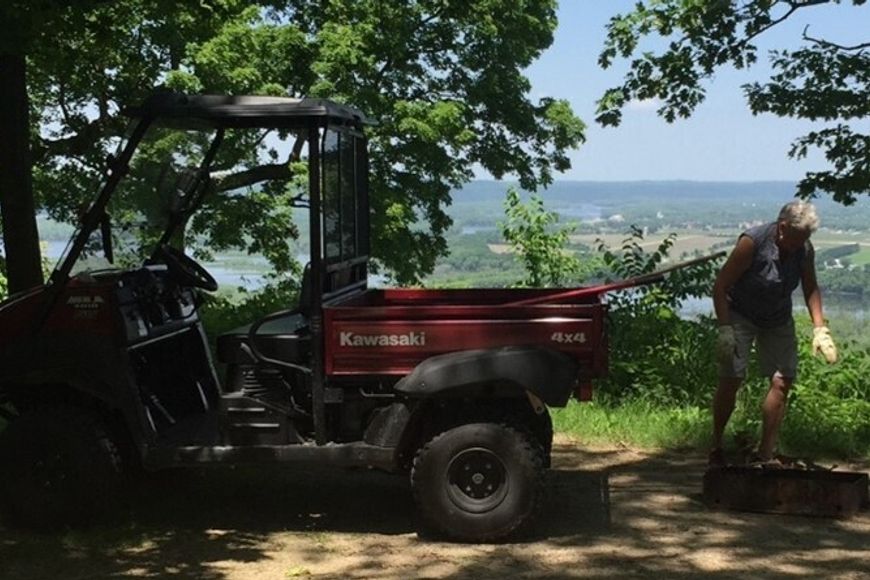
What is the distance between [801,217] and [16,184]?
5199mm

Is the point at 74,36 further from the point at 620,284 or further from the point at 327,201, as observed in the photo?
the point at 620,284

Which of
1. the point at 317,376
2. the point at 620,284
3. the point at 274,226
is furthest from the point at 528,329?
the point at 274,226

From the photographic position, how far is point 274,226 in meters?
11.9

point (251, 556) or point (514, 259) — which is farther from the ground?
point (514, 259)

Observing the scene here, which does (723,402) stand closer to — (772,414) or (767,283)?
(772,414)

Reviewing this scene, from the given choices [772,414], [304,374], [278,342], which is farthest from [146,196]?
[772,414]

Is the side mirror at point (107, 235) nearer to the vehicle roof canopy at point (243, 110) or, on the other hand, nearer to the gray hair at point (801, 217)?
the vehicle roof canopy at point (243, 110)

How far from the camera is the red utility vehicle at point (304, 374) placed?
4.95 m

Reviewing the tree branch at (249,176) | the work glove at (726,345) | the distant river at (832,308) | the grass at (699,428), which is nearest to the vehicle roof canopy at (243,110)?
the tree branch at (249,176)

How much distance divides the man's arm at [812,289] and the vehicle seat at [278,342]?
2.84 m

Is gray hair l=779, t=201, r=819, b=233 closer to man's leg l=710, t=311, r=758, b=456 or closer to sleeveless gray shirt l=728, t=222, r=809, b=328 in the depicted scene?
sleeveless gray shirt l=728, t=222, r=809, b=328

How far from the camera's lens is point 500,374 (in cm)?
486

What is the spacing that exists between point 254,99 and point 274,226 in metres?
6.90

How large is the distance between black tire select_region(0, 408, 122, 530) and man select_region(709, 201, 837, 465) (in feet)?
10.9
